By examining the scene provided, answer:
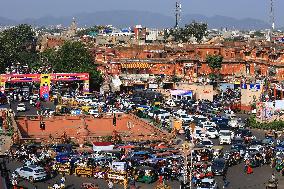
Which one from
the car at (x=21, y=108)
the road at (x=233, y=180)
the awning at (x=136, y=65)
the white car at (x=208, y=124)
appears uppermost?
the awning at (x=136, y=65)

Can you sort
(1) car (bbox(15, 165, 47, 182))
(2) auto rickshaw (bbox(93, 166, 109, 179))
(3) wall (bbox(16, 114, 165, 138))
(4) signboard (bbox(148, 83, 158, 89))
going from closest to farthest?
(1) car (bbox(15, 165, 47, 182))
(2) auto rickshaw (bbox(93, 166, 109, 179))
(3) wall (bbox(16, 114, 165, 138))
(4) signboard (bbox(148, 83, 158, 89))

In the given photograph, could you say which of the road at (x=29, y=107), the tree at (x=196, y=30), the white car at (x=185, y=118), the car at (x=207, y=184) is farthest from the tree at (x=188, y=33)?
the car at (x=207, y=184)

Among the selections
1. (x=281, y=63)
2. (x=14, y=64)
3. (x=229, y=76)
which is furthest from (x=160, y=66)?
(x=14, y=64)

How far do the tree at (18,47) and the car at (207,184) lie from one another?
169 ft

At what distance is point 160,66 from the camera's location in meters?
75.3

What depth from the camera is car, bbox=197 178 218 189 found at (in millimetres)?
30656

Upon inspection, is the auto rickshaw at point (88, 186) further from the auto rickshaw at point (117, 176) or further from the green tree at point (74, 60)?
the green tree at point (74, 60)

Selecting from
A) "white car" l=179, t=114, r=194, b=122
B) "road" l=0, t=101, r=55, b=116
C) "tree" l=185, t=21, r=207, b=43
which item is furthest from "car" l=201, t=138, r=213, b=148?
"tree" l=185, t=21, r=207, b=43

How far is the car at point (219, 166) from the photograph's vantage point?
34188 millimetres

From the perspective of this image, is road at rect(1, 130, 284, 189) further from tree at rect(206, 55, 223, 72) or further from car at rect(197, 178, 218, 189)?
tree at rect(206, 55, 223, 72)

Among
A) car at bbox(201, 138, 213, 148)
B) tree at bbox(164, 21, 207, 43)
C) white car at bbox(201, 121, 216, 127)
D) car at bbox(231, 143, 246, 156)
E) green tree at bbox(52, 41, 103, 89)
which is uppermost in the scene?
tree at bbox(164, 21, 207, 43)

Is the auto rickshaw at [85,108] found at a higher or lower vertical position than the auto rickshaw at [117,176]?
higher

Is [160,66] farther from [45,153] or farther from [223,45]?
[45,153]

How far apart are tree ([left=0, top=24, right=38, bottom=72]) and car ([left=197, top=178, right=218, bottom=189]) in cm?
5144
